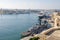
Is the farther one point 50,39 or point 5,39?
point 5,39

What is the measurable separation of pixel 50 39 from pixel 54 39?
0.28 ft

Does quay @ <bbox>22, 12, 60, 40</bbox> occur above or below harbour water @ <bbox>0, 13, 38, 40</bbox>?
above

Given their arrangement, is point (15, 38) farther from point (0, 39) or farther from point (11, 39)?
point (0, 39)

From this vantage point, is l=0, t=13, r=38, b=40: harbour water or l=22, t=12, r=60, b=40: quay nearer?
l=22, t=12, r=60, b=40: quay

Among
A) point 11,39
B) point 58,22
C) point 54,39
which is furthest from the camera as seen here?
point 11,39

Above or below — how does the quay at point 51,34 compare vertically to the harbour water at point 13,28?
→ above

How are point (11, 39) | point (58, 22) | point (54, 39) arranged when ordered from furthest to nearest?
point (11, 39) < point (58, 22) < point (54, 39)

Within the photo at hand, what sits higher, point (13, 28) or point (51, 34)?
point (51, 34)

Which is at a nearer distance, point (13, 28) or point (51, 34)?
point (51, 34)

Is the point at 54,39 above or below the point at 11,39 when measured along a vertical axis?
above

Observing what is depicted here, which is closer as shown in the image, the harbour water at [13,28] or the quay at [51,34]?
the quay at [51,34]

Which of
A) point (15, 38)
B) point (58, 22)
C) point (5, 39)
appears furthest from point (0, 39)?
point (58, 22)

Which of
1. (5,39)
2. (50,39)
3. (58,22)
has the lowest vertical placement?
(5,39)

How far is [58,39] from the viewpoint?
8.95 ft
